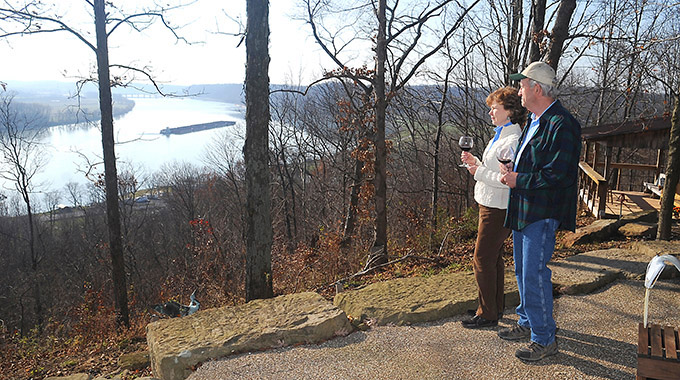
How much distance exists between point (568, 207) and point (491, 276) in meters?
0.95

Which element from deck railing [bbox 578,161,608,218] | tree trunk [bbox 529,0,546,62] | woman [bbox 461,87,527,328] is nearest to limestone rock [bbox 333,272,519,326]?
woman [bbox 461,87,527,328]

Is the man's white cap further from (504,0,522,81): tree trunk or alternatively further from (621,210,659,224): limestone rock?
(504,0,522,81): tree trunk

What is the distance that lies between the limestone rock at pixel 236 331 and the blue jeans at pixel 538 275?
1708mm

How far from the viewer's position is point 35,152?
2497cm

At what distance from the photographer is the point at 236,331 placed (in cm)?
402

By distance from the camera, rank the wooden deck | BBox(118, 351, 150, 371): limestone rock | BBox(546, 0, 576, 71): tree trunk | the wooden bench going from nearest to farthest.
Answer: the wooden bench < BBox(118, 351, 150, 371): limestone rock < BBox(546, 0, 576, 71): tree trunk < the wooden deck

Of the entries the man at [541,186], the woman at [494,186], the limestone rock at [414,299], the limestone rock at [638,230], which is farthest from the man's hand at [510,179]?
the limestone rock at [638,230]

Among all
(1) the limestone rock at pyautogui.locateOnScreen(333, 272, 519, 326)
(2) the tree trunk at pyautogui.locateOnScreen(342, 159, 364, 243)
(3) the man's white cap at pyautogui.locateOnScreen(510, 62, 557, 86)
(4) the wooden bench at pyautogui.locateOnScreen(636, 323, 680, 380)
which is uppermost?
(3) the man's white cap at pyautogui.locateOnScreen(510, 62, 557, 86)

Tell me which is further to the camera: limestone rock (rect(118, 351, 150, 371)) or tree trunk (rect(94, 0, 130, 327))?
tree trunk (rect(94, 0, 130, 327))

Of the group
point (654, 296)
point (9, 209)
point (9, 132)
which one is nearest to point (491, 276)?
point (654, 296)

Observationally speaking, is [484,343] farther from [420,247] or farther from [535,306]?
[420,247]

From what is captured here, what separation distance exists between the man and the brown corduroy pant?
23 cm

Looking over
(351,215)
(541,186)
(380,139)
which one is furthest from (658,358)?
(351,215)

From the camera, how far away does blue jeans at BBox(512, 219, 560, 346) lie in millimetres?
3066
